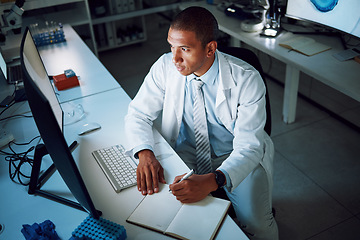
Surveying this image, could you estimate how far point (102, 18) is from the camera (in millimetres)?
3732

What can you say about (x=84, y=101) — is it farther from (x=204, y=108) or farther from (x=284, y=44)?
(x=284, y=44)

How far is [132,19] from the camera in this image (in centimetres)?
433

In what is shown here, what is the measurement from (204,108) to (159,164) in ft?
1.18

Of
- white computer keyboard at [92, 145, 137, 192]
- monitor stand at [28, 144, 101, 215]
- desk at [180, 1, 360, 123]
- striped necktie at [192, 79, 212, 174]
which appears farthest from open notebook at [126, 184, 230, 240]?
desk at [180, 1, 360, 123]

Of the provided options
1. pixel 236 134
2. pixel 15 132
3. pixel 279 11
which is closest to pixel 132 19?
pixel 279 11

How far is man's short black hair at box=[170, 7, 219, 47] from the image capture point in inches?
52.5

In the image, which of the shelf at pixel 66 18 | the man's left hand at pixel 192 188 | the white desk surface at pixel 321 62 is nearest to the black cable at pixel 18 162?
the man's left hand at pixel 192 188

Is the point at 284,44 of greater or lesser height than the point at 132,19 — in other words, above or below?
above

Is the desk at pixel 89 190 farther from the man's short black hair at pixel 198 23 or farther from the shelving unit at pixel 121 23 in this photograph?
the shelving unit at pixel 121 23

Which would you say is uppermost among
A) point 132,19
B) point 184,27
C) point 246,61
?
point 184,27

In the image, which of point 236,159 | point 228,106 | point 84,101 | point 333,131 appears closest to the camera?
point 236,159

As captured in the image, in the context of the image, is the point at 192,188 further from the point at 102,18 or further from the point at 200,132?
the point at 102,18

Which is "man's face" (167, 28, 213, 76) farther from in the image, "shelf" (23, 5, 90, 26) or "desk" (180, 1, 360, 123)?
"shelf" (23, 5, 90, 26)

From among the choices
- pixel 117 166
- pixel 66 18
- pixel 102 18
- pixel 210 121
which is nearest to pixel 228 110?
pixel 210 121
